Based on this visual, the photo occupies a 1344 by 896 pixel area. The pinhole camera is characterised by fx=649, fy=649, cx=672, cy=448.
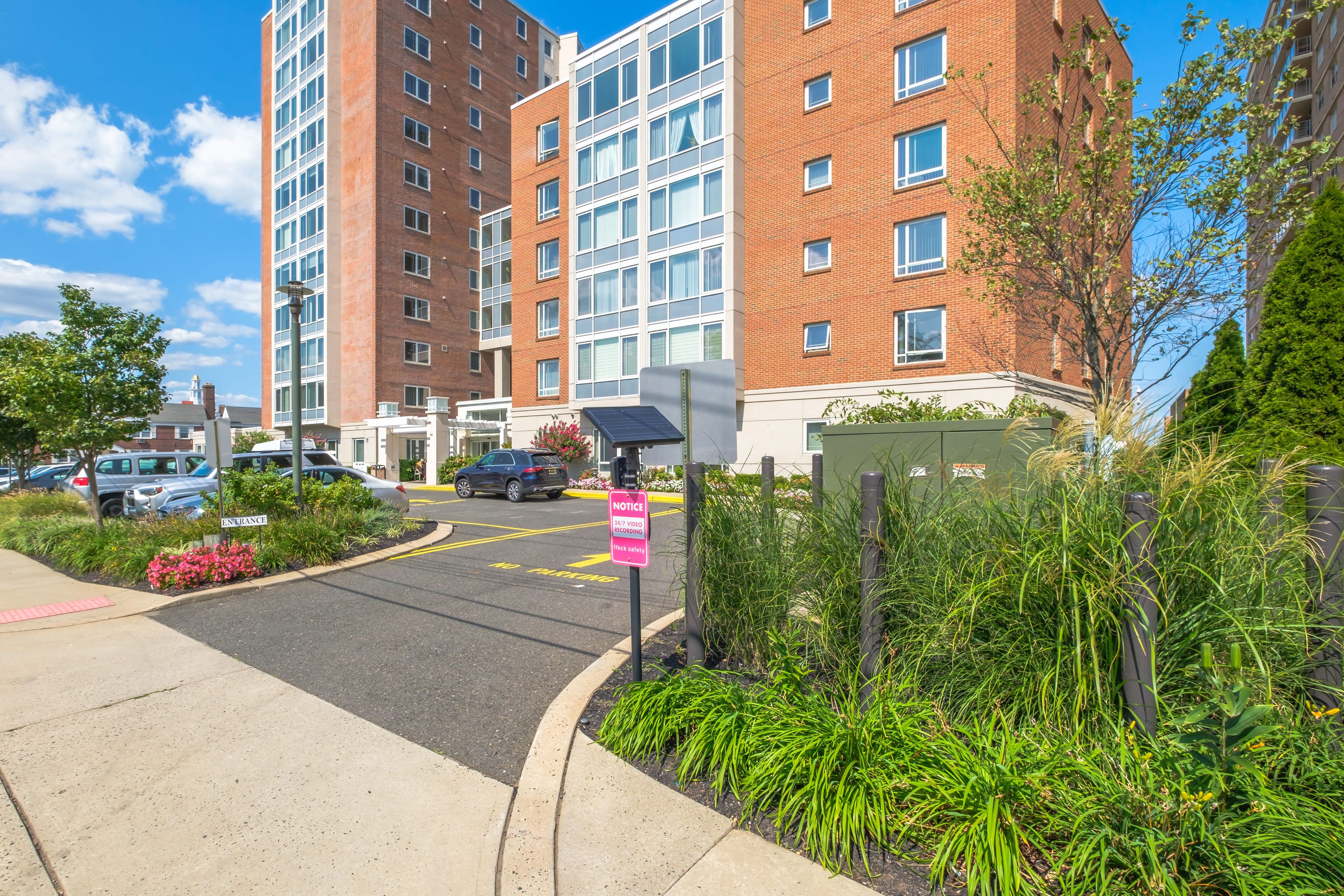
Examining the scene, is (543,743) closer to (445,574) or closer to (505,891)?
(505,891)

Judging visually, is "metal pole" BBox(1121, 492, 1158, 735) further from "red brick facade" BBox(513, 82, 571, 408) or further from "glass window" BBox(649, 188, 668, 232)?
"red brick facade" BBox(513, 82, 571, 408)

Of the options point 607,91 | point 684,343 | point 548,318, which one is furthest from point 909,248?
point 548,318

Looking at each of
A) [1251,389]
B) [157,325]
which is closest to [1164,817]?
[1251,389]

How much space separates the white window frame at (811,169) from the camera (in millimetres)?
21453

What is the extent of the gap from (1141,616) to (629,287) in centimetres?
2558

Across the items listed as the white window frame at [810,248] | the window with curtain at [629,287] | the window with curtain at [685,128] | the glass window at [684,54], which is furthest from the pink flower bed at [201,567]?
the glass window at [684,54]

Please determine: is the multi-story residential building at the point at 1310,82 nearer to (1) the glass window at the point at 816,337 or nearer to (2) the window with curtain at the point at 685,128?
(1) the glass window at the point at 816,337

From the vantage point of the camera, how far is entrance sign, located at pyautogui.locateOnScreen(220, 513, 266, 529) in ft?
30.3

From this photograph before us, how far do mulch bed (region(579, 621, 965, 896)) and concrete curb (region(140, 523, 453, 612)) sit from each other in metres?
6.35

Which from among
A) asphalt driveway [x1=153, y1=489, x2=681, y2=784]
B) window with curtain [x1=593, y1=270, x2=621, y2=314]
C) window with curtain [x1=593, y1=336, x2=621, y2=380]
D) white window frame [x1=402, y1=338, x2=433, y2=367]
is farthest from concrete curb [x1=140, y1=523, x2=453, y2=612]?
white window frame [x1=402, y1=338, x2=433, y2=367]

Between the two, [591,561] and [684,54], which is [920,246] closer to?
[684,54]

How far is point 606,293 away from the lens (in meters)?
27.8

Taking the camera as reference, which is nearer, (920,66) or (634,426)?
(634,426)

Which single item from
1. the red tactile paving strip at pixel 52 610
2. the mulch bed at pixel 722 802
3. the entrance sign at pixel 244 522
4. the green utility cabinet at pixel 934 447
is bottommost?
the red tactile paving strip at pixel 52 610
